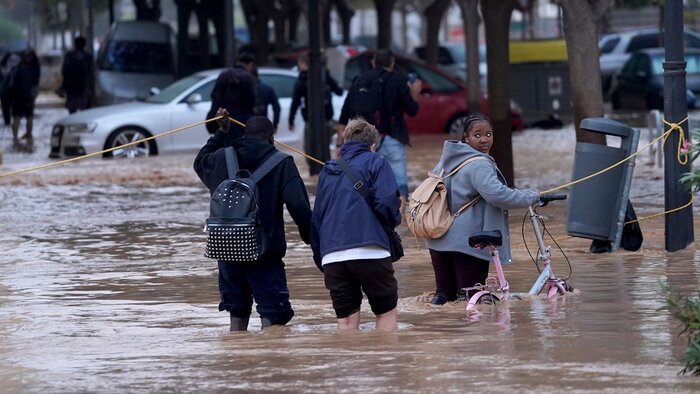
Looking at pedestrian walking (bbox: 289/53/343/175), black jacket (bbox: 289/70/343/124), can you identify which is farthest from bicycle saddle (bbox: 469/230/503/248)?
black jacket (bbox: 289/70/343/124)

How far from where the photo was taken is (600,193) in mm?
12000

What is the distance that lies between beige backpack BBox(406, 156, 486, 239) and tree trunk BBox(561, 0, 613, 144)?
17.4ft

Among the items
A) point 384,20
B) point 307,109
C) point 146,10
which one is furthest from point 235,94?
point 146,10

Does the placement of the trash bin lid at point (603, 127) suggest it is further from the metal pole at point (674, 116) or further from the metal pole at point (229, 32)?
the metal pole at point (229, 32)

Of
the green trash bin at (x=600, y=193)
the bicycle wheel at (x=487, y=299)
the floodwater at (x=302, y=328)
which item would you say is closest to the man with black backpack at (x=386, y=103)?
the floodwater at (x=302, y=328)

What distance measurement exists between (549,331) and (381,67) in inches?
247

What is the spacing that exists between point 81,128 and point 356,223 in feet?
49.7

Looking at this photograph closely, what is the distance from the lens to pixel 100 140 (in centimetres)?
2292

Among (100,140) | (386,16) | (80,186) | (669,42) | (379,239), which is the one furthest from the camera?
(386,16)

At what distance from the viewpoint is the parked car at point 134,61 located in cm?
3045

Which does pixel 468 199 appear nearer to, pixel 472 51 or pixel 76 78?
pixel 472 51

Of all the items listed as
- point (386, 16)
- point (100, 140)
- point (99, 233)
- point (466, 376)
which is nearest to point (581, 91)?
point (99, 233)

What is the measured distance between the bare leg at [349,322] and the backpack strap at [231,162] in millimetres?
1023

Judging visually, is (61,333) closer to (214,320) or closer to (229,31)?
(214,320)
